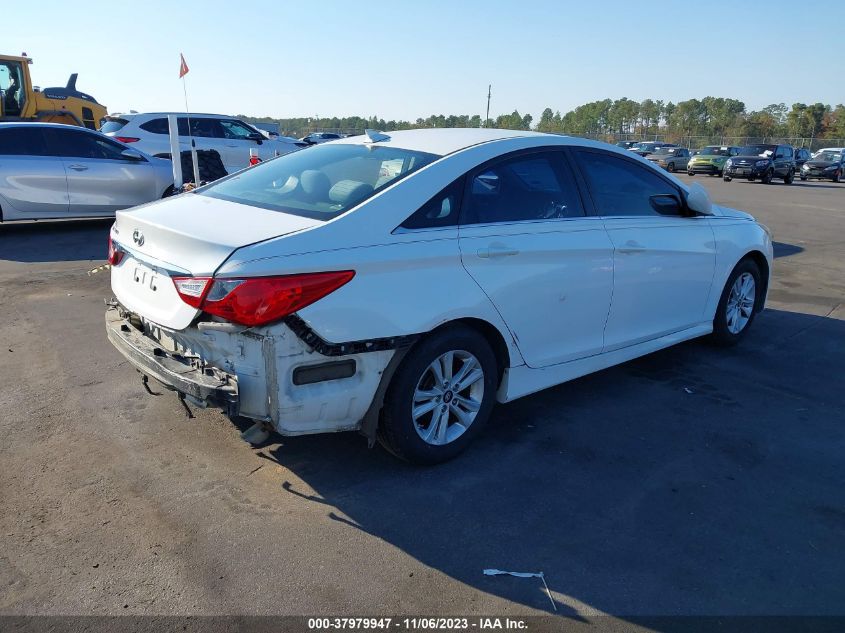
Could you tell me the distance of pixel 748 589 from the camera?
275cm

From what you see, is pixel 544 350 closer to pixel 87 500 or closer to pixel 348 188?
pixel 348 188

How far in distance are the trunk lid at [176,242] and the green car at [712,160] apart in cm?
3363

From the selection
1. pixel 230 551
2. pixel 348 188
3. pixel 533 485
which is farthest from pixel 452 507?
pixel 348 188

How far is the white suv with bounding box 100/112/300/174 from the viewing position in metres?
13.9

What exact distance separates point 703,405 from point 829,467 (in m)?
0.92

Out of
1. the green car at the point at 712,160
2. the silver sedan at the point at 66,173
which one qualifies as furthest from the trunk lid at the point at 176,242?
the green car at the point at 712,160

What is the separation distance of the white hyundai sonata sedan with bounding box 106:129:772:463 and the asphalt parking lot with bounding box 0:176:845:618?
0.37 metres

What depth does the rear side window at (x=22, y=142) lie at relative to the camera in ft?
31.8

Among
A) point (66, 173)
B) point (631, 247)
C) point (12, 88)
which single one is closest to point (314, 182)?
point (631, 247)

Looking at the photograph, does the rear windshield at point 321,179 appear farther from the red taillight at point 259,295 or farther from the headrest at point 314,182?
the red taillight at point 259,295

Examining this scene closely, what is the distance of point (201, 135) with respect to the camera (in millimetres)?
14672

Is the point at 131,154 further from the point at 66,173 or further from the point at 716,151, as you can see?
the point at 716,151

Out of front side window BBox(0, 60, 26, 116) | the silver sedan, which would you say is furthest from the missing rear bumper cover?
front side window BBox(0, 60, 26, 116)

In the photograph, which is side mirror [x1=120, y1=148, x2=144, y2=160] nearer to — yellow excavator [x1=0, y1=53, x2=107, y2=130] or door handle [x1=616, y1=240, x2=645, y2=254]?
yellow excavator [x1=0, y1=53, x2=107, y2=130]
